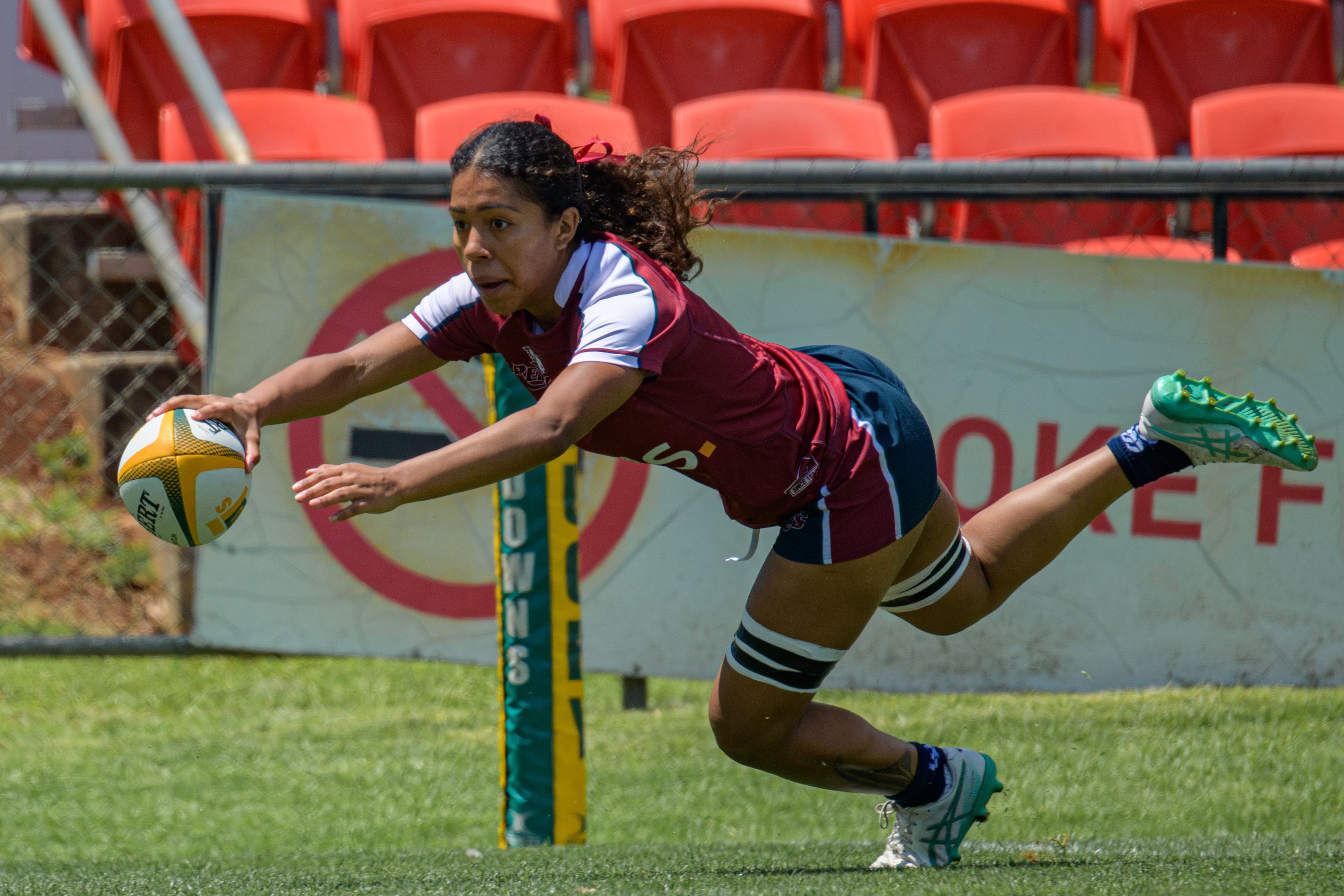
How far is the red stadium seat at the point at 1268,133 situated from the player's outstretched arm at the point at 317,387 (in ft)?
14.8

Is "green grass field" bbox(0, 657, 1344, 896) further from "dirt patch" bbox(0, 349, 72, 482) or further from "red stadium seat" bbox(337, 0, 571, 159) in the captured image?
"red stadium seat" bbox(337, 0, 571, 159)

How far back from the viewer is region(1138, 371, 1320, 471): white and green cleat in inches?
129

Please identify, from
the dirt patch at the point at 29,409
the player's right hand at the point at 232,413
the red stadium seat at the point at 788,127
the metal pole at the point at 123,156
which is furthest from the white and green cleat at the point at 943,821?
the dirt patch at the point at 29,409

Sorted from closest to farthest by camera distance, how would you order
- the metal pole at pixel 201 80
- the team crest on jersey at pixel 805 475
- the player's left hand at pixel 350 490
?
1. the player's left hand at pixel 350 490
2. the team crest on jersey at pixel 805 475
3. the metal pole at pixel 201 80

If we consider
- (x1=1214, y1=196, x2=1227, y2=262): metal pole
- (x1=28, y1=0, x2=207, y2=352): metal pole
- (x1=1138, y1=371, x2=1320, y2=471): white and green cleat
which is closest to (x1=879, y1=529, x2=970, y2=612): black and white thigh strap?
(x1=1138, y1=371, x2=1320, y2=471): white and green cleat

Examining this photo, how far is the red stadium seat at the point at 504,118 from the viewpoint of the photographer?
6414 millimetres

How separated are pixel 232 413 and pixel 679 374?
0.94m

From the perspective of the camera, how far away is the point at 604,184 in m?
2.86

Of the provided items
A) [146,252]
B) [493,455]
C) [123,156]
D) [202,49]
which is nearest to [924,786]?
[493,455]

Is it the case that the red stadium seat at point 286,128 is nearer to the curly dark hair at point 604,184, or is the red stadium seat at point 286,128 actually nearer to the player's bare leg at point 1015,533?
the curly dark hair at point 604,184

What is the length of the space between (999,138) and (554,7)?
2918 millimetres

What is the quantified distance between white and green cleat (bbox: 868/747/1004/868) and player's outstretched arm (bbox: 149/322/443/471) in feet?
5.28

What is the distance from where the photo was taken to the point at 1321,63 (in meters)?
7.50

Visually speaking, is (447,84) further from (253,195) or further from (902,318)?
(902,318)
